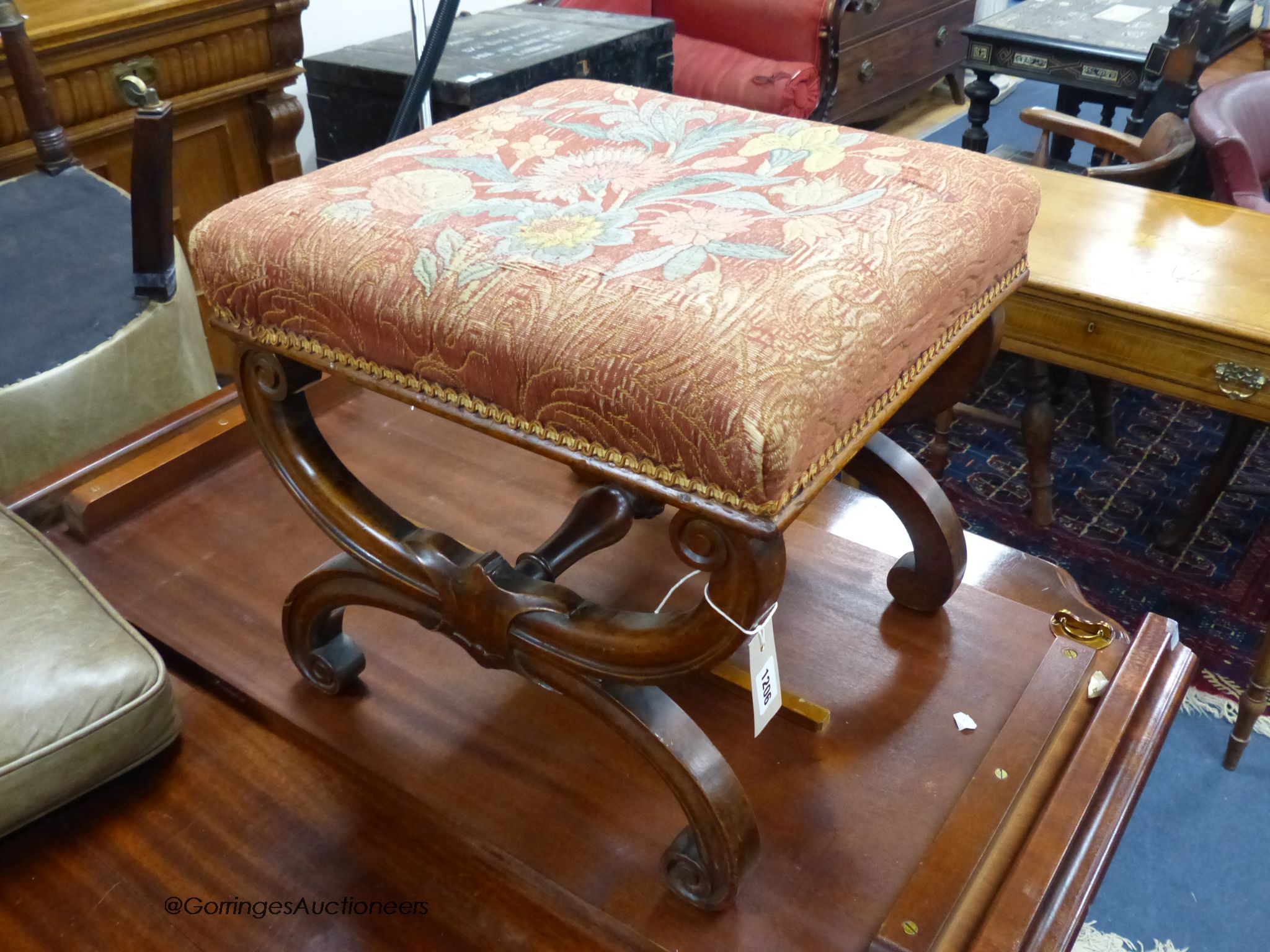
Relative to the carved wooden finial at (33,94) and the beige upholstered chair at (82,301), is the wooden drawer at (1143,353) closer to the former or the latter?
the beige upholstered chair at (82,301)

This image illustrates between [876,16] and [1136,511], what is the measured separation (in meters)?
1.78

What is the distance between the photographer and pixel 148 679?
784mm

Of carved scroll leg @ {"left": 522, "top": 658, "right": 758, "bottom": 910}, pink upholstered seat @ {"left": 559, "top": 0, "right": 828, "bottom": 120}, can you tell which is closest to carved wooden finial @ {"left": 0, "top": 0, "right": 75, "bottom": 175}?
carved scroll leg @ {"left": 522, "top": 658, "right": 758, "bottom": 910}

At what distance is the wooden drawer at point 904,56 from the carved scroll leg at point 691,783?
248 cm

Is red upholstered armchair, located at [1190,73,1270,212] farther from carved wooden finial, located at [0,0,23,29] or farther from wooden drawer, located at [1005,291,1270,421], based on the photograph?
carved wooden finial, located at [0,0,23,29]

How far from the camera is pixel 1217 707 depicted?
1.34 meters

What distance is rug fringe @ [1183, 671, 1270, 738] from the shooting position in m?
1.33

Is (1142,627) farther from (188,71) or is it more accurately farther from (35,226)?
(188,71)

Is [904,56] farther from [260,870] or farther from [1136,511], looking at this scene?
[260,870]

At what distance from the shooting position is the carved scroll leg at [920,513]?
858 mm

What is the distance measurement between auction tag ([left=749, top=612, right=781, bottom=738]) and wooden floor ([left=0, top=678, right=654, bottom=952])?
0.17 metres

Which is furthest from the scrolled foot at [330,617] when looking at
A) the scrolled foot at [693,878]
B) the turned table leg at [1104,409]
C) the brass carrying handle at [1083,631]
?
the turned table leg at [1104,409]

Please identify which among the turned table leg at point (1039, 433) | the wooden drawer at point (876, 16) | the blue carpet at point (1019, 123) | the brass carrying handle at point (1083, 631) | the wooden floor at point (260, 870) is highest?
the wooden drawer at point (876, 16)

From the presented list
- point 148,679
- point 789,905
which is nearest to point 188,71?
point 148,679
